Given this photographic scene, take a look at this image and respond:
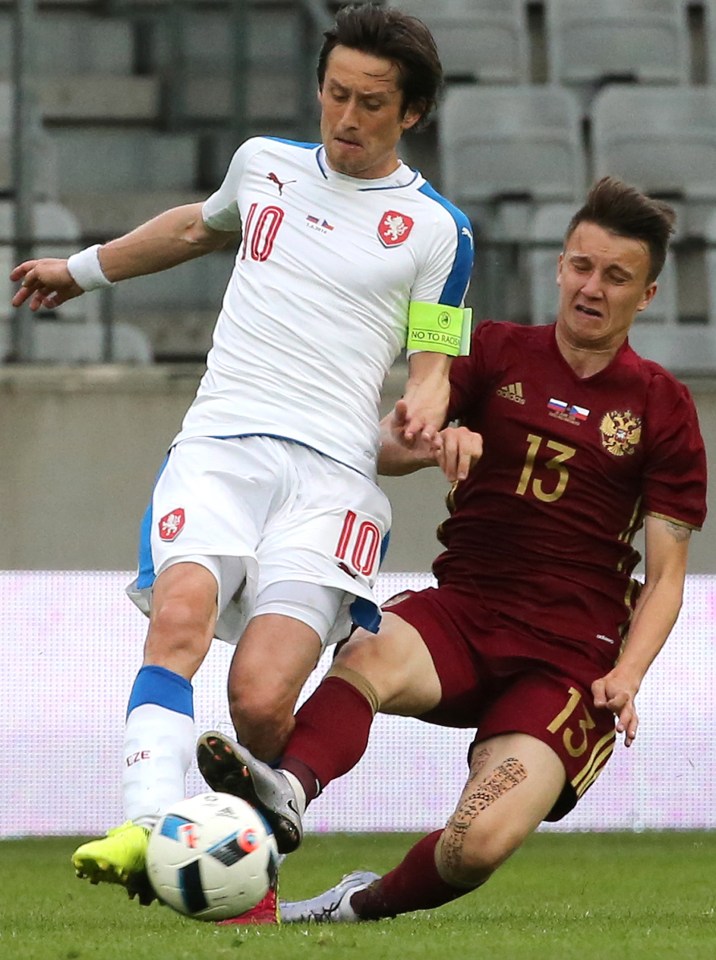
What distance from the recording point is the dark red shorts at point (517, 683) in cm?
438

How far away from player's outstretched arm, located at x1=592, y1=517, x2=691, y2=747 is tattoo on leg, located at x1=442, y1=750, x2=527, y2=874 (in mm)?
254

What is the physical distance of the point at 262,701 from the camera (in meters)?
3.90

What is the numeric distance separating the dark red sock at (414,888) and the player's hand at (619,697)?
0.52 metres

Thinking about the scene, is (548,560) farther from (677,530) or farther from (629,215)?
(629,215)

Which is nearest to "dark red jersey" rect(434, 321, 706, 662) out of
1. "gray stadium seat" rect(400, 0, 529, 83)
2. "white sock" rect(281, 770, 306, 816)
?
"white sock" rect(281, 770, 306, 816)

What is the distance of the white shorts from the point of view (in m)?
3.95

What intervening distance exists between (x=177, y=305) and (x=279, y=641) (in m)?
5.82

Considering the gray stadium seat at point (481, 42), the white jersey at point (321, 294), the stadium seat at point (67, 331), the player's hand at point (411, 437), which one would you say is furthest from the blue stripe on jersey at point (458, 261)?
the gray stadium seat at point (481, 42)

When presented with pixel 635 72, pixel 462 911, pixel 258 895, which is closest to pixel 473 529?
pixel 462 911

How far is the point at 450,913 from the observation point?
15.7 feet

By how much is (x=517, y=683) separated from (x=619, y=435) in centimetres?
63

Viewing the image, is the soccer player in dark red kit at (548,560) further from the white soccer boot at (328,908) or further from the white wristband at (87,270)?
the white wristband at (87,270)

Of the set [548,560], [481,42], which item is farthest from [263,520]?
[481,42]

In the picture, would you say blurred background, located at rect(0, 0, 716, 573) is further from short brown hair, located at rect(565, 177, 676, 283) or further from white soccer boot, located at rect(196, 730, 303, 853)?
white soccer boot, located at rect(196, 730, 303, 853)
